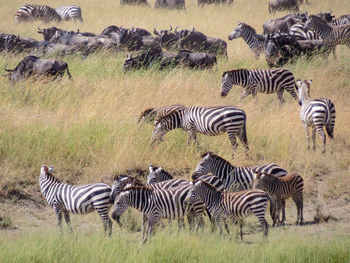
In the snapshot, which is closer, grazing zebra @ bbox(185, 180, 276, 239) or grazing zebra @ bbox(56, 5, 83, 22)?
grazing zebra @ bbox(185, 180, 276, 239)

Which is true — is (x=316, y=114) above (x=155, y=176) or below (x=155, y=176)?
above

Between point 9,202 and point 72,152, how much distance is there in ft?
4.66

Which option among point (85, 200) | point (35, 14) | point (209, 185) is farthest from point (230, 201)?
point (35, 14)

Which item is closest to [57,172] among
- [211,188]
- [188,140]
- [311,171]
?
[188,140]

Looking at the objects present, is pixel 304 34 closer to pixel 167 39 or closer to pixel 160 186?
pixel 167 39

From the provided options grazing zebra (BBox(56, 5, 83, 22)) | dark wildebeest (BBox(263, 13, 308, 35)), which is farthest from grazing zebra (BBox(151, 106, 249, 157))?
grazing zebra (BBox(56, 5, 83, 22))

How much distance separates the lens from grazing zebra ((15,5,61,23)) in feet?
84.3

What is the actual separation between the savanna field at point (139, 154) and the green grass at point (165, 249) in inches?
0.5

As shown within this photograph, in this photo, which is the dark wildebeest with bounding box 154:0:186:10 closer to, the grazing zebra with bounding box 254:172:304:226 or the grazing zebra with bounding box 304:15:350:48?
the grazing zebra with bounding box 304:15:350:48

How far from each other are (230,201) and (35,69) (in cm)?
719

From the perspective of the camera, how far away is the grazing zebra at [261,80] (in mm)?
12562

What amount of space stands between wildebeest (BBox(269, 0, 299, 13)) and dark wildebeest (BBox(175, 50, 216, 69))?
12.6 m

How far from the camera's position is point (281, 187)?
8.06 metres

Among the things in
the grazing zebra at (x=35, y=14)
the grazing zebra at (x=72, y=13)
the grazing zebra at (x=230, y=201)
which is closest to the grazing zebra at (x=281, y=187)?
the grazing zebra at (x=230, y=201)
